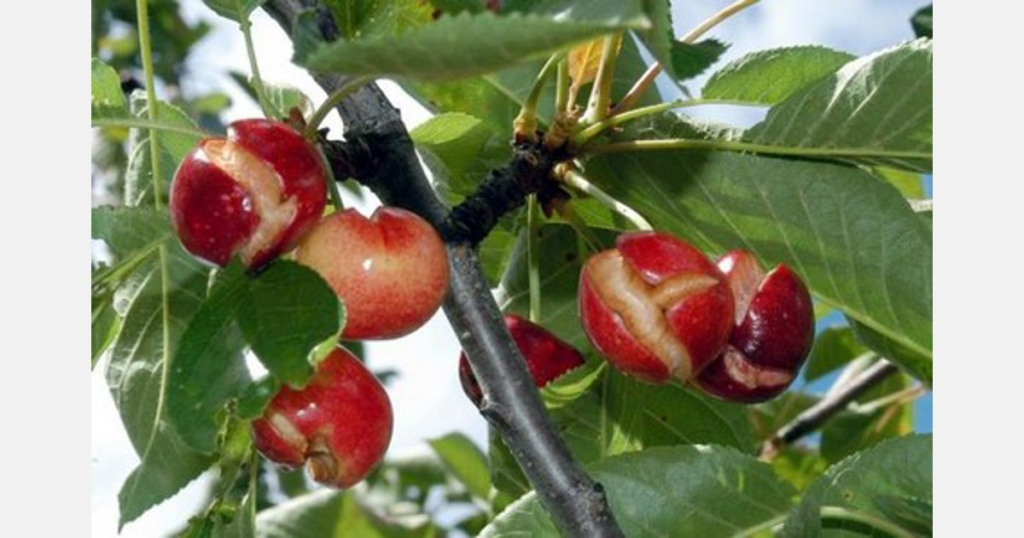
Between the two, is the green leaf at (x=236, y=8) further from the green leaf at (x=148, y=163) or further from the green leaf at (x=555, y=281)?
the green leaf at (x=555, y=281)

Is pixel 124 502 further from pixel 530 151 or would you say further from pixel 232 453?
pixel 530 151

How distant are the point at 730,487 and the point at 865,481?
9cm

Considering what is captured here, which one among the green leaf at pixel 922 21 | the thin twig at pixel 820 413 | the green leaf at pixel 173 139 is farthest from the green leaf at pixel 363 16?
the thin twig at pixel 820 413

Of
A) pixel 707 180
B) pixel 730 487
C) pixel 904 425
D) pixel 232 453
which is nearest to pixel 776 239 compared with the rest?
pixel 707 180

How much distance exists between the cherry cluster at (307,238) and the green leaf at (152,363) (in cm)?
18

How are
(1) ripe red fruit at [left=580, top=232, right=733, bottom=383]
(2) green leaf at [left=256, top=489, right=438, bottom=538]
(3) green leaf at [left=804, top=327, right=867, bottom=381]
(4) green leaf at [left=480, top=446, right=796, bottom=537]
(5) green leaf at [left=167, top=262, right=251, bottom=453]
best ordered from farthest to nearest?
(3) green leaf at [left=804, top=327, right=867, bottom=381], (2) green leaf at [left=256, top=489, right=438, bottom=538], (4) green leaf at [left=480, top=446, right=796, bottom=537], (1) ripe red fruit at [left=580, top=232, right=733, bottom=383], (5) green leaf at [left=167, top=262, right=251, bottom=453]

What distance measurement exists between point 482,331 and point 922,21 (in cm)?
66

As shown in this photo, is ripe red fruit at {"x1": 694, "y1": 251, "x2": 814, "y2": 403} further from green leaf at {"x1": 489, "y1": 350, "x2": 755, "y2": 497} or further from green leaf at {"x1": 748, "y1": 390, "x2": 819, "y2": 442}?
green leaf at {"x1": 748, "y1": 390, "x2": 819, "y2": 442}

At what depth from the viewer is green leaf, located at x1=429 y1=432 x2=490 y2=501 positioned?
215 centimetres

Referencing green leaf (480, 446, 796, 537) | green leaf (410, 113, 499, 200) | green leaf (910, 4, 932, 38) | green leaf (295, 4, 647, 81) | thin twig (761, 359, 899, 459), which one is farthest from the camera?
thin twig (761, 359, 899, 459)

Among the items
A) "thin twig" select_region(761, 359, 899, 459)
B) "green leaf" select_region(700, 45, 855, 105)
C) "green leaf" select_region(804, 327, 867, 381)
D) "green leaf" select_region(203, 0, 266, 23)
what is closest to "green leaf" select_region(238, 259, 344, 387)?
"green leaf" select_region(203, 0, 266, 23)

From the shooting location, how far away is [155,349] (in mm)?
1163

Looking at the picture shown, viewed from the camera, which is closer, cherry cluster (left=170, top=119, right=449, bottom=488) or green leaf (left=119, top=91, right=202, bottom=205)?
cherry cluster (left=170, top=119, right=449, bottom=488)

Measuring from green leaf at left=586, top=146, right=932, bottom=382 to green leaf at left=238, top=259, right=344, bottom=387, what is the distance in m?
0.37
